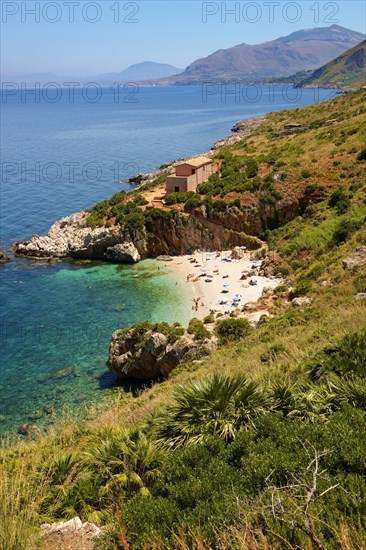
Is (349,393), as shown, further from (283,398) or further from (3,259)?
(3,259)

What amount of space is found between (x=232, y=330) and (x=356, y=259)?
756 centimetres

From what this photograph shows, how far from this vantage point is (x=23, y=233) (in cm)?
5266

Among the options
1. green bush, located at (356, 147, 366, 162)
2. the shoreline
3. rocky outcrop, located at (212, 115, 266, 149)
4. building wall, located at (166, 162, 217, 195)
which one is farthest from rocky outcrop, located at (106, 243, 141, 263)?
rocky outcrop, located at (212, 115, 266, 149)

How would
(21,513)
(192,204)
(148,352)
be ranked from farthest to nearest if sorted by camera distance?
(192,204)
(148,352)
(21,513)

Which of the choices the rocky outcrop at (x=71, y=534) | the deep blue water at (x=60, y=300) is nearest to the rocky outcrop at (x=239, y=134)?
the deep blue water at (x=60, y=300)

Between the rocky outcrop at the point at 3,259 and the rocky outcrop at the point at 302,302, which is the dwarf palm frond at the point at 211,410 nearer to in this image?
the rocky outcrop at the point at 302,302

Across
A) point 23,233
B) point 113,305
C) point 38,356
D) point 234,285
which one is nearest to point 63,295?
point 113,305

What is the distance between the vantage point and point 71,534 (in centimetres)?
665

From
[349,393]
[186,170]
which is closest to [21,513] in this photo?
[349,393]

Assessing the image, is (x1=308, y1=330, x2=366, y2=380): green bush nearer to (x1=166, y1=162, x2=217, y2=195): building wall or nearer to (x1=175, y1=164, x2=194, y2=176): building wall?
(x1=166, y1=162, x2=217, y2=195): building wall

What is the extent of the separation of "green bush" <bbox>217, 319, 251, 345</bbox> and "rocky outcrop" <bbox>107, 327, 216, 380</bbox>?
665 mm

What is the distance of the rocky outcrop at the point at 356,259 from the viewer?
77.6 ft

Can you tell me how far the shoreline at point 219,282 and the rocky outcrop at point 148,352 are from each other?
4621 mm

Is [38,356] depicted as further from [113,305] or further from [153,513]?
[153,513]
